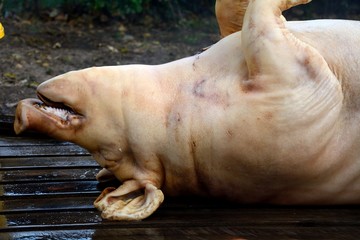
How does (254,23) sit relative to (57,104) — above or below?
above

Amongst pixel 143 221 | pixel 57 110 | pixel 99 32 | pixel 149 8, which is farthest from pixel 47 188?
pixel 149 8

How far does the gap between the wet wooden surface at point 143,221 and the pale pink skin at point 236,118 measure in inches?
2.3

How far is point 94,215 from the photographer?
3443 millimetres

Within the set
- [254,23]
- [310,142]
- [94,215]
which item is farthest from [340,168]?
[94,215]

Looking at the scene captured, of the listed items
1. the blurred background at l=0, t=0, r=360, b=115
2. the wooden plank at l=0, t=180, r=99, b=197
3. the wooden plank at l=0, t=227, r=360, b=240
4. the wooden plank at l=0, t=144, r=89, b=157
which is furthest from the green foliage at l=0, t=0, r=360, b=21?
the wooden plank at l=0, t=227, r=360, b=240

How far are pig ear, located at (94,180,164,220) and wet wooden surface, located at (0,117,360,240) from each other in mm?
36

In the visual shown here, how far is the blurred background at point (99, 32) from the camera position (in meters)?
7.44

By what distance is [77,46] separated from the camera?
8.12 meters

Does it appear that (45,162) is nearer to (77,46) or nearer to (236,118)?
(236,118)

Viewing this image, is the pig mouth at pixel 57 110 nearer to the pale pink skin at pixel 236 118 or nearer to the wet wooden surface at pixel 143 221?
the pale pink skin at pixel 236 118

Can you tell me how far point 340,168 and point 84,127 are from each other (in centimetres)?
106

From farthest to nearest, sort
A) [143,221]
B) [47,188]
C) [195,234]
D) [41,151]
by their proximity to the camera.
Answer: [41,151]
[47,188]
[143,221]
[195,234]

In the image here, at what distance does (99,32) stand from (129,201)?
5427 mm

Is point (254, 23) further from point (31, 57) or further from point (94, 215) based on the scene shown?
point (31, 57)
